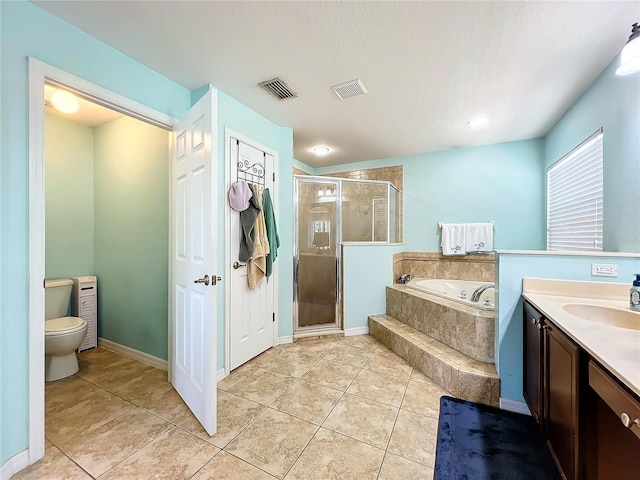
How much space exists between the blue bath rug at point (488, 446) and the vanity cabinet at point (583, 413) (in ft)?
0.59

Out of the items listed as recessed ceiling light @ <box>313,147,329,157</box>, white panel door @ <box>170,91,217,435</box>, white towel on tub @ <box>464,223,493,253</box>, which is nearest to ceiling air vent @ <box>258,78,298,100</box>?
white panel door @ <box>170,91,217,435</box>

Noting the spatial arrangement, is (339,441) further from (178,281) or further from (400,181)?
(400,181)

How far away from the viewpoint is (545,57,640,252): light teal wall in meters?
1.58

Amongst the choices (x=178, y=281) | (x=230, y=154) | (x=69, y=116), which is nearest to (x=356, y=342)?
(x=178, y=281)

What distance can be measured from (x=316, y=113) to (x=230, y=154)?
3.05 feet

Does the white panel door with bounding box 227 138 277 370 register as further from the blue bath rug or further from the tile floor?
the blue bath rug

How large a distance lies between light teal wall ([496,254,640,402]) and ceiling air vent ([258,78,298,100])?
6.62 feet

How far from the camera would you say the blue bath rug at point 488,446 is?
4.26ft

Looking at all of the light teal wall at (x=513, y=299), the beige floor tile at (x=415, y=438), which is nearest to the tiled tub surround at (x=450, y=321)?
the light teal wall at (x=513, y=299)

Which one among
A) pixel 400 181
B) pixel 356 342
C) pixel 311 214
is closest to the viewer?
pixel 356 342

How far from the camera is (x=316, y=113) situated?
8.30 ft

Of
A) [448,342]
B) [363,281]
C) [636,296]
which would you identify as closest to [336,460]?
[448,342]

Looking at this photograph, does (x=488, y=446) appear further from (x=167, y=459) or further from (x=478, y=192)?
(x=478, y=192)

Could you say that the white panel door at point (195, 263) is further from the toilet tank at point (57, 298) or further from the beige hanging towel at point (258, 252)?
the toilet tank at point (57, 298)
